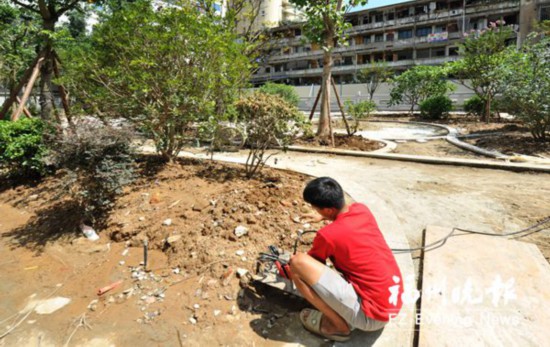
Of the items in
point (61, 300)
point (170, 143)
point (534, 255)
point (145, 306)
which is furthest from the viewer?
point (170, 143)

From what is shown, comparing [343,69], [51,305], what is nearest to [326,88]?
[51,305]

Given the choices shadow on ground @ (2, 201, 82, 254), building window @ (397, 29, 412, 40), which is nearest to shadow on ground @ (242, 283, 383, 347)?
shadow on ground @ (2, 201, 82, 254)

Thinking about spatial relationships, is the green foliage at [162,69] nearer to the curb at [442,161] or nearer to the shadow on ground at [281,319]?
the curb at [442,161]

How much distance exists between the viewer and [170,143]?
5570 millimetres

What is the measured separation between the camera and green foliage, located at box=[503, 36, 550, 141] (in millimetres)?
7349

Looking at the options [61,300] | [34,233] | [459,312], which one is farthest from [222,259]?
[34,233]

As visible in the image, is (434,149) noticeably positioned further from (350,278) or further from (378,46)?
(378,46)

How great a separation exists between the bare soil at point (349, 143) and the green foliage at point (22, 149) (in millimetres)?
5998

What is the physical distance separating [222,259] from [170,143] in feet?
10.3

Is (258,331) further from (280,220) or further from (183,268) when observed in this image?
(280,220)

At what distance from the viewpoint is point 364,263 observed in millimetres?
2051

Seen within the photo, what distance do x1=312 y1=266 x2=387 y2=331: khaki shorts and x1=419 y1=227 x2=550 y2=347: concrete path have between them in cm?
42

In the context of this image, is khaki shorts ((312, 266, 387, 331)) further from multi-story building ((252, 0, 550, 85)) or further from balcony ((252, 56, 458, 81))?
balcony ((252, 56, 458, 81))

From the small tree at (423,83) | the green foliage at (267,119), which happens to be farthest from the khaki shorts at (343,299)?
the small tree at (423,83)
